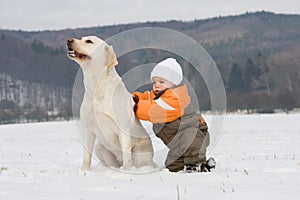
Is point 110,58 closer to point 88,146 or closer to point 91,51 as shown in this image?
point 91,51

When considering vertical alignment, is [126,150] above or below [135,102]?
below

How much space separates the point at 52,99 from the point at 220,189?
11477 cm

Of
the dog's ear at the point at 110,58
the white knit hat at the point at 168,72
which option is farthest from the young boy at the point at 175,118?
the dog's ear at the point at 110,58

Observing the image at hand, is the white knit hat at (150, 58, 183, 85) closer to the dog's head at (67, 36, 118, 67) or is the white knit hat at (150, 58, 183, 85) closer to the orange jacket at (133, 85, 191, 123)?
the orange jacket at (133, 85, 191, 123)

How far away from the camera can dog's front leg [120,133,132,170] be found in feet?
19.8

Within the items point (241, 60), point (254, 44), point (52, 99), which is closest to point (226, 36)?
point (254, 44)

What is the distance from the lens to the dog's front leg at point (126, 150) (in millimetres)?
6039

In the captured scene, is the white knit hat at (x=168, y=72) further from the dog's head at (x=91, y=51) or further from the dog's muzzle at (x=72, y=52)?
the dog's muzzle at (x=72, y=52)

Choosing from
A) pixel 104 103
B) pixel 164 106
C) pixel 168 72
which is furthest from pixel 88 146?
pixel 168 72

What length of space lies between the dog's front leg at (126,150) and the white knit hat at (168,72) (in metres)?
0.98

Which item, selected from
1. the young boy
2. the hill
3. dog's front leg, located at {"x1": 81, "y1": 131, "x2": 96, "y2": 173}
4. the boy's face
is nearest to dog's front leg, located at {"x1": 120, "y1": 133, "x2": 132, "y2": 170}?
the young boy

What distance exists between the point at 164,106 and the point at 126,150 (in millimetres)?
774

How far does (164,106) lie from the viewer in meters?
6.07

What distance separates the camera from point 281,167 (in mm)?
6199
